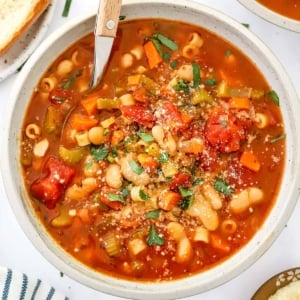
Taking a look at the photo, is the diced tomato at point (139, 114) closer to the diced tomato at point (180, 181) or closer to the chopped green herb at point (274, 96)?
the diced tomato at point (180, 181)

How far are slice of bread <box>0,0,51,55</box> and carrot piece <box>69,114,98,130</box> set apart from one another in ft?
1.74

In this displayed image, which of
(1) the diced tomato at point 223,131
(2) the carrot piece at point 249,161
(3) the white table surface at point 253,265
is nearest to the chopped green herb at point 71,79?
(3) the white table surface at point 253,265

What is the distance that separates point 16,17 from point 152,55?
0.73 metres

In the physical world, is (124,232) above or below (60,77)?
below

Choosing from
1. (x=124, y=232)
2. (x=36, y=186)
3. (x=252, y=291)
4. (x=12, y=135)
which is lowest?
(x=252, y=291)

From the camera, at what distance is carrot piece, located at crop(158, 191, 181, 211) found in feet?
10.3

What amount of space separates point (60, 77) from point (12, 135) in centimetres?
34

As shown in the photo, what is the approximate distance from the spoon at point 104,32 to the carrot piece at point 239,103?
0.59 metres

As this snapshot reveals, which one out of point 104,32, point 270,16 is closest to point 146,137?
point 104,32

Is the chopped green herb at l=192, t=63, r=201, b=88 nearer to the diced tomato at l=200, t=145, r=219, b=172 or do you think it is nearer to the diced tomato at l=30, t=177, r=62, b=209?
the diced tomato at l=200, t=145, r=219, b=172

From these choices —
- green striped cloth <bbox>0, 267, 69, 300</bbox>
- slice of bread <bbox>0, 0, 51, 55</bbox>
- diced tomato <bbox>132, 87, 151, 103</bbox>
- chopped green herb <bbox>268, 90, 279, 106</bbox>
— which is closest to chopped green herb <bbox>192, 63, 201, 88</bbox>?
diced tomato <bbox>132, 87, 151, 103</bbox>

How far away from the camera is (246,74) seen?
323 centimetres

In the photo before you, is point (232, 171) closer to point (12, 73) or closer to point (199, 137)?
point (199, 137)

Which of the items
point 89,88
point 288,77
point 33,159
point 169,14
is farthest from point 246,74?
point 33,159
